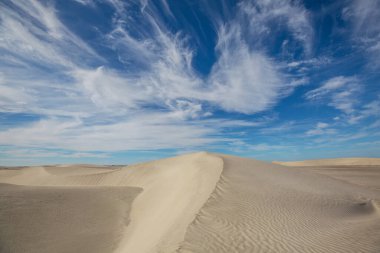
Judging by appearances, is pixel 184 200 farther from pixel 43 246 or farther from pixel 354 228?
pixel 354 228

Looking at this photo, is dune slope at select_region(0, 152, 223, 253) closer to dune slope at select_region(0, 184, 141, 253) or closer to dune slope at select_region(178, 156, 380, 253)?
dune slope at select_region(0, 184, 141, 253)

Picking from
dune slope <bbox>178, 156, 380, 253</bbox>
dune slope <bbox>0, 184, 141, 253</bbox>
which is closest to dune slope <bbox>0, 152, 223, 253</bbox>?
dune slope <bbox>0, 184, 141, 253</bbox>

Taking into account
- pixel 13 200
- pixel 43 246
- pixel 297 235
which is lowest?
pixel 43 246

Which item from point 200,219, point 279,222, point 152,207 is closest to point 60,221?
point 152,207

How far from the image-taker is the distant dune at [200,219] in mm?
6441

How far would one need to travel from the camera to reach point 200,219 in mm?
7523

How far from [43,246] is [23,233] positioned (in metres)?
1.38

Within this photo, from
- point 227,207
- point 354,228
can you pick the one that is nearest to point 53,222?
point 227,207

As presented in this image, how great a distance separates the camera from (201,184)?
12.2 m

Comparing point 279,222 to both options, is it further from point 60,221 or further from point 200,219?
point 60,221

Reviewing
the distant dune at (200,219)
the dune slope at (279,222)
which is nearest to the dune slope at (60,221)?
the distant dune at (200,219)

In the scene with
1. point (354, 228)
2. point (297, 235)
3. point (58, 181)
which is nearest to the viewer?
point (297, 235)

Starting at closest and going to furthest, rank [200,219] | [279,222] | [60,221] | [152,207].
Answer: [200,219] < [279,222] < [60,221] < [152,207]

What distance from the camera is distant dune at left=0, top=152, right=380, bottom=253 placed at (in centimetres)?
644
